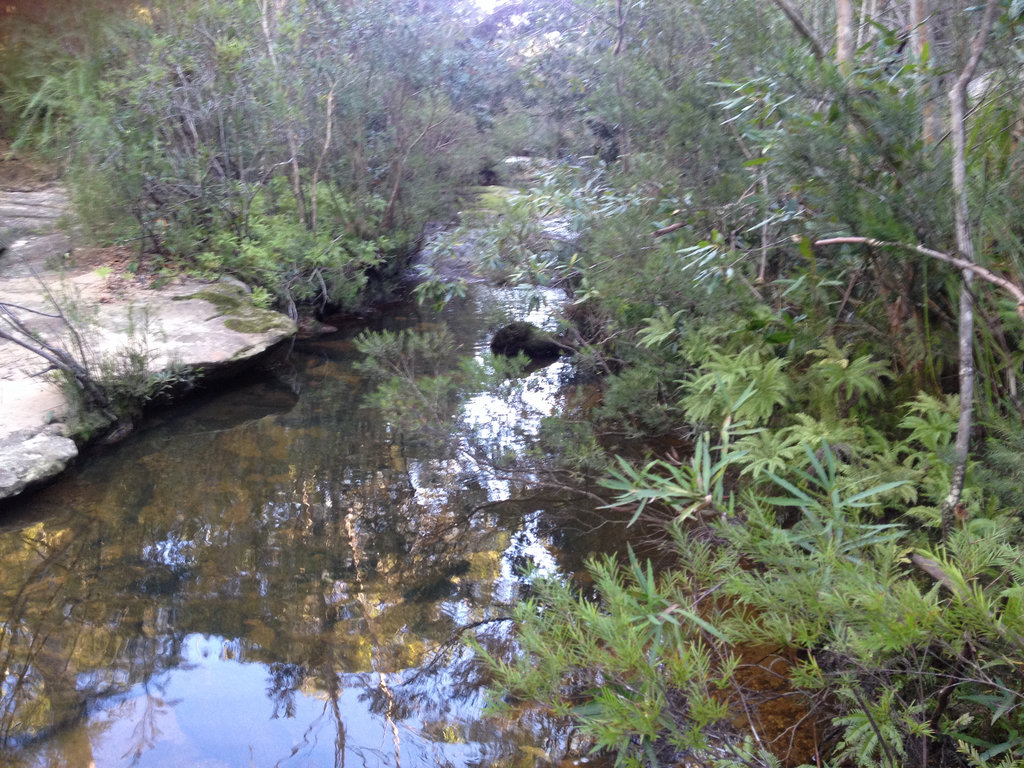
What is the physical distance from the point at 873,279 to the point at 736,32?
2.30 m

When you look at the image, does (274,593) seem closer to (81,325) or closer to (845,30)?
(81,325)

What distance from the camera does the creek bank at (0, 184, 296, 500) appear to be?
5121 mm

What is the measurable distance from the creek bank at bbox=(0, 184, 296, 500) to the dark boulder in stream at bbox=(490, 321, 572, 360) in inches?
86.4

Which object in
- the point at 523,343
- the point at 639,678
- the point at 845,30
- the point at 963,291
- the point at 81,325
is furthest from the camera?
the point at 523,343

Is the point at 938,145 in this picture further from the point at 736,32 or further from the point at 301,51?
the point at 301,51

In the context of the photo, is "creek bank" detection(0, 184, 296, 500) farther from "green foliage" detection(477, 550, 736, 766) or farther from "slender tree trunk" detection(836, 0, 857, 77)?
"slender tree trunk" detection(836, 0, 857, 77)

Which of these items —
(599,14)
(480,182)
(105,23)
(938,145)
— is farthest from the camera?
(480,182)

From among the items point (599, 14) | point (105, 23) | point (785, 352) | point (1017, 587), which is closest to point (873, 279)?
point (785, 352)

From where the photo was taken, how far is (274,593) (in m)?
4.03

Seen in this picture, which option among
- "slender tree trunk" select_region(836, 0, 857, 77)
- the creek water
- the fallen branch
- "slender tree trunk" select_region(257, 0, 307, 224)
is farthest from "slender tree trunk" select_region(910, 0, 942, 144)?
"slender tree trunk" select_region(257, 0, 307, 224)

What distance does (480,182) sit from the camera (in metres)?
11.8

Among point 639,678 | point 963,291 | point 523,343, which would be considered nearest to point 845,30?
point 963,291

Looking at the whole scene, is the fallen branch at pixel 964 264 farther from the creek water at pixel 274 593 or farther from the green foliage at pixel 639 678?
the creek water at pixel 274 593

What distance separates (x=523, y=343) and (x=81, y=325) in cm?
411
